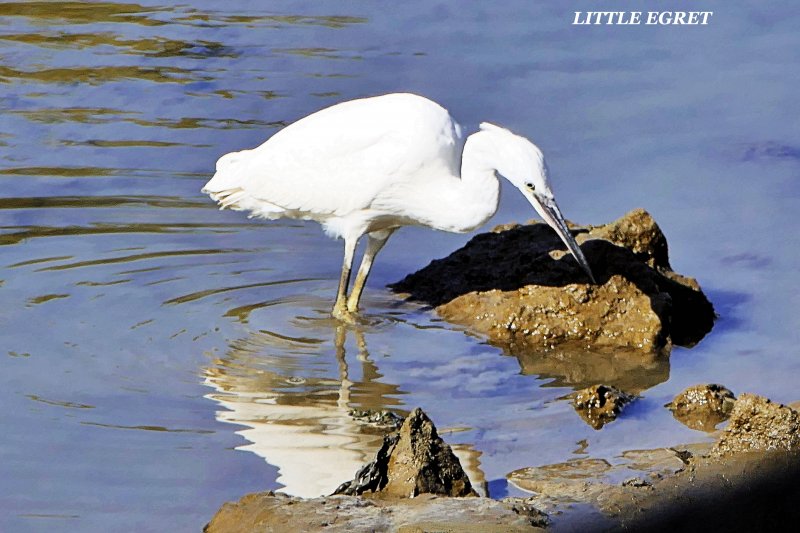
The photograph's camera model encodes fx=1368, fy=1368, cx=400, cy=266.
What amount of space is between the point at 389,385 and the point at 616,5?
7.61 m

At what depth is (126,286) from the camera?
8750mm

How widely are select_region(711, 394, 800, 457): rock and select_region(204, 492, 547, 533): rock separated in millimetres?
1093

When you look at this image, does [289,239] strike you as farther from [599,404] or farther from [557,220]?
[599,404]

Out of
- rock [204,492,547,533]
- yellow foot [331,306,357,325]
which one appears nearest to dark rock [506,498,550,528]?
rock [204,492,547,533]

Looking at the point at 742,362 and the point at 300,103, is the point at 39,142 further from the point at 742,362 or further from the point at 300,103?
the point at 742,362

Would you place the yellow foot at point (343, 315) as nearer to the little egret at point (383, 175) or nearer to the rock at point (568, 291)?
the little egret at point (383, 175)

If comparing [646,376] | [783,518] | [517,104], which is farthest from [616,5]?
[783,518]

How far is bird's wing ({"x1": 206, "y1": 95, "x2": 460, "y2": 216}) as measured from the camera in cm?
827

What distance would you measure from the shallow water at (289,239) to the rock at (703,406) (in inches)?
3.9

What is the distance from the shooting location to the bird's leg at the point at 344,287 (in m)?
8.52

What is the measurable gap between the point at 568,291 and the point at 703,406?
1.50 meters

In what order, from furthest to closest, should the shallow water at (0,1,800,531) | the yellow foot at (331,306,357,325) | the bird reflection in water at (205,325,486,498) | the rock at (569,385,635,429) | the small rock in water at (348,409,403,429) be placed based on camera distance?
the yellow foot at (331,306,357,325)
the rock at (569,385,635,429)
the small rock in water at (348,409,403,429)
the shallow water at (0,1,800,531)
the bird reflection in water at (205,325,486,498)

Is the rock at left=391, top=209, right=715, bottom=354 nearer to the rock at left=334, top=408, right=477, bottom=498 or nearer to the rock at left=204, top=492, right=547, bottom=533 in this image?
the rock at left=334, top=408, right=477, bottom=498

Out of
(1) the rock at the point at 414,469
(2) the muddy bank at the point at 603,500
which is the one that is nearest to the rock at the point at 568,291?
(2) the muddy bank at the point at 603,500
